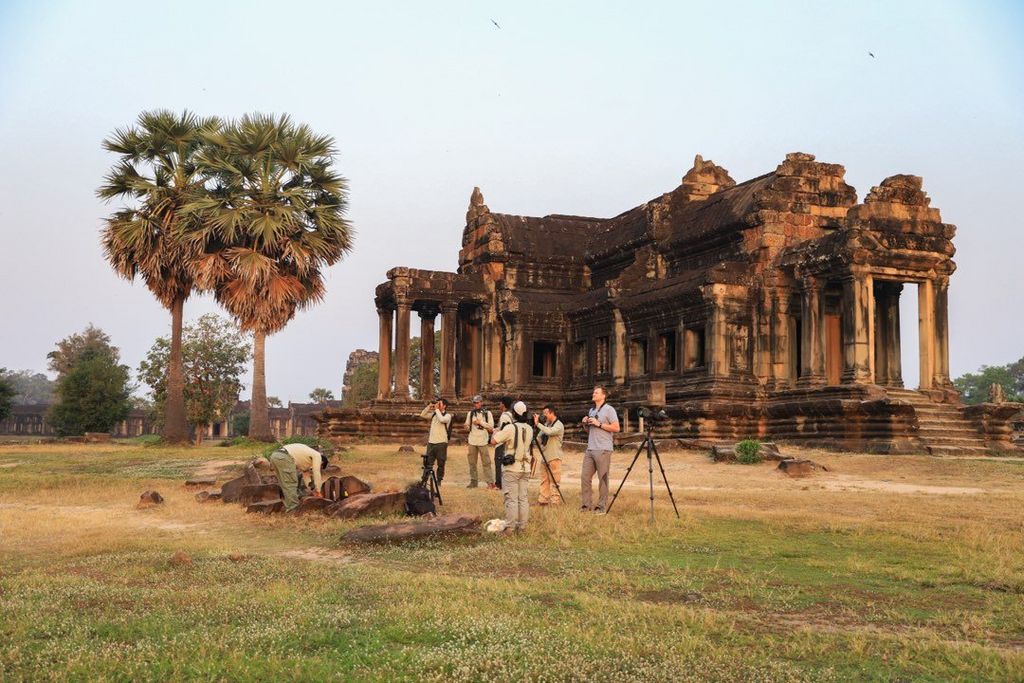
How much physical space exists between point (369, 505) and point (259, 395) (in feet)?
72.5

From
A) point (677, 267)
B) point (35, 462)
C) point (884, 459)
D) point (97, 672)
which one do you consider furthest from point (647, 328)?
point (97, 672)

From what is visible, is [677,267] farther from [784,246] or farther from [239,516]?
[239,516]

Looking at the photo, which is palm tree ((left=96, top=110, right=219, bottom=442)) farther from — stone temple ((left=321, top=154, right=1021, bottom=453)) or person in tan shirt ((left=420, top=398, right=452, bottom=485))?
person in tan shirt ((left=420, top=398, right=452, bottom=485))

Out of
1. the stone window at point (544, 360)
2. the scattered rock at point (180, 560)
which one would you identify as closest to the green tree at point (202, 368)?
the stone window at point (544, 360)

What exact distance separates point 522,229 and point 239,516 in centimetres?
2626

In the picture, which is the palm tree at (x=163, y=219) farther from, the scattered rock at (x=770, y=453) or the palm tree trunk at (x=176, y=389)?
the scattered rock at (x=770, y=453)

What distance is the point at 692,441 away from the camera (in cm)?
2702

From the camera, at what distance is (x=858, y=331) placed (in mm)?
26797

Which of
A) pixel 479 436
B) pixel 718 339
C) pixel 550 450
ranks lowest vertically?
pixel 550 450

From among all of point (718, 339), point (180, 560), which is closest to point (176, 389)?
point (718, 339)

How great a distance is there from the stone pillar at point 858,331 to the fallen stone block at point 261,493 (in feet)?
53.4

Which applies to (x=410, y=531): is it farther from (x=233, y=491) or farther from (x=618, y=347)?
(x=618, y=347)

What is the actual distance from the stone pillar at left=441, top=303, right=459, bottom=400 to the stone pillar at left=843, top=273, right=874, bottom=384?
15155mm

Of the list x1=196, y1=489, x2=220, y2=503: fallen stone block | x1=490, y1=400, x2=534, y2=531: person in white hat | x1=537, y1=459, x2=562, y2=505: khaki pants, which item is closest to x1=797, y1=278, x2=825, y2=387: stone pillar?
x1=537, y1=459, x2=562, y2=505: khaki pants
